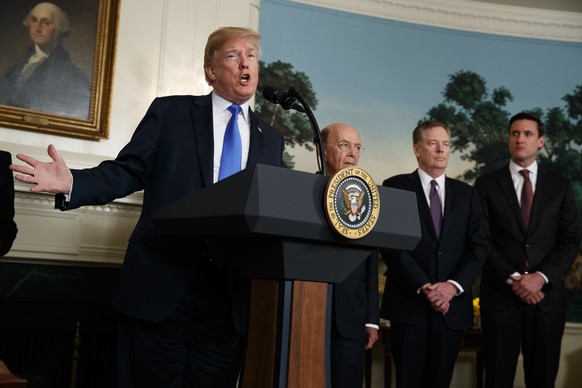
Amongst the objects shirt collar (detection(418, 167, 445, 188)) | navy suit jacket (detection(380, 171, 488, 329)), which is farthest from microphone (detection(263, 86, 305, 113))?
shirt collar (detection(418, 167, 445, 188))

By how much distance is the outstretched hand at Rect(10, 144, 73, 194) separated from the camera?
1.71 m

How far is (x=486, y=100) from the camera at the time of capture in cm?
613

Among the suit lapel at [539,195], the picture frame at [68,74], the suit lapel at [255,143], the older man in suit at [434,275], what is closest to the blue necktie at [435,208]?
the older man in suit at [434,275]

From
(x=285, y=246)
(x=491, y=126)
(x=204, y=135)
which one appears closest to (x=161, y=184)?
(x=204, y=135)

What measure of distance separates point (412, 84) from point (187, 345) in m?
4.38

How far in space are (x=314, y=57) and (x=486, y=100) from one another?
65.1 inches

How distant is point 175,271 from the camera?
80.4 inches

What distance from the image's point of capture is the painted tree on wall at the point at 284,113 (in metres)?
5.44

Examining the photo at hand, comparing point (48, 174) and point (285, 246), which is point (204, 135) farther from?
point (285, 246)

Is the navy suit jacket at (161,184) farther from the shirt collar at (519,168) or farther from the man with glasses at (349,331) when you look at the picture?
the shirt collar at (519,168)

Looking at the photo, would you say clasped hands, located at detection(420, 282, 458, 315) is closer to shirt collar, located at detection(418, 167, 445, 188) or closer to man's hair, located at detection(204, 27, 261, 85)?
shirt collar, located at detection(418, 167, 445, 188)

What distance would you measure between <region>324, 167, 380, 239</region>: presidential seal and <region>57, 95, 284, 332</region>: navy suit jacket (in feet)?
2.17

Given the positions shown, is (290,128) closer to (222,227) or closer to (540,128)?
(540,128)

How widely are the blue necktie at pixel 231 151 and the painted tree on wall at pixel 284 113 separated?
10.5 ft
